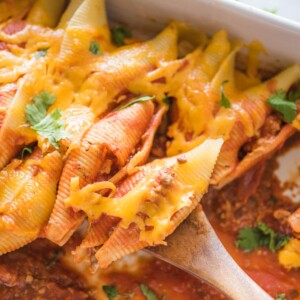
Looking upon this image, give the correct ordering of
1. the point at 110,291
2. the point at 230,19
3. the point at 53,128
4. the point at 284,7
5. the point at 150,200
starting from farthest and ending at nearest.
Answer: the point at 284,7 < the point at 110,291 < the point at 230,19 < the point at 53,128 < the point at 150,200

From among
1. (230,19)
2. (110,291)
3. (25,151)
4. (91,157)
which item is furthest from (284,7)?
(110,291)

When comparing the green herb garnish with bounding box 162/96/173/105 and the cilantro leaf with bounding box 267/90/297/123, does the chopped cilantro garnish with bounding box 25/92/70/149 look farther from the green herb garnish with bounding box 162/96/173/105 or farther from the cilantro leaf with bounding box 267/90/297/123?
the cilantro leaf with bounding box 267/90/297/123

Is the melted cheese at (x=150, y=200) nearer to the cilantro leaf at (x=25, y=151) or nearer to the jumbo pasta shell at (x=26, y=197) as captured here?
the jumbo pasta shell at (x=26, y=197)

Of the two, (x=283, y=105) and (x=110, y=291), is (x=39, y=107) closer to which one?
(x=110, y=291)

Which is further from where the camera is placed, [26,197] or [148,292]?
[148,292]

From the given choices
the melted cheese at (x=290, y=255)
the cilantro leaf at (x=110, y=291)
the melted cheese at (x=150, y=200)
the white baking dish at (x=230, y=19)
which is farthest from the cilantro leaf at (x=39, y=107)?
the melted cheese at (x=290, y=255)

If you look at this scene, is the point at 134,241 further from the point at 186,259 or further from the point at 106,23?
the point at 106,23

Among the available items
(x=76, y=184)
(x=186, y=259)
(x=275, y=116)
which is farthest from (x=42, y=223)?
(x=275, y=116)
